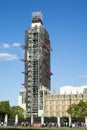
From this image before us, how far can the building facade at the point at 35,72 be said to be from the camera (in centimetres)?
18688

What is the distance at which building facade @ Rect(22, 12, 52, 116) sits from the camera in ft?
613

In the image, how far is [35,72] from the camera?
190 metres

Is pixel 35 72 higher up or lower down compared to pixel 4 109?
higher up

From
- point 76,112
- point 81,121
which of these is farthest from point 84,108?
point 81,121

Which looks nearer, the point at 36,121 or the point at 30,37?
the point at 36,121

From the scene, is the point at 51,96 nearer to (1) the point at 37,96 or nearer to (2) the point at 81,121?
(1) the point at 37,96

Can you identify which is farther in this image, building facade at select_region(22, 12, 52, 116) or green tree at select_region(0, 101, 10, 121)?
building facade at select_region(22, 12, 52, 116)

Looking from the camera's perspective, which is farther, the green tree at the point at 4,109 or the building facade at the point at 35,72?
the building facade at the point at 35,72

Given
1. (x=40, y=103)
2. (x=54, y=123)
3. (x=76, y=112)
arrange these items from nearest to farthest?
1. (x=54, y=123)
2. (x=76, y=112)
3. (x=40, y=103)

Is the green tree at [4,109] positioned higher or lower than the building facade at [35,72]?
lower

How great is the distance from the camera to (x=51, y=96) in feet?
647

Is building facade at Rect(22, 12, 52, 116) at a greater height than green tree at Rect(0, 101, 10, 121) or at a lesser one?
greater

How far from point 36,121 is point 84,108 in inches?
1698

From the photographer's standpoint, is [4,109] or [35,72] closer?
[4,109]
